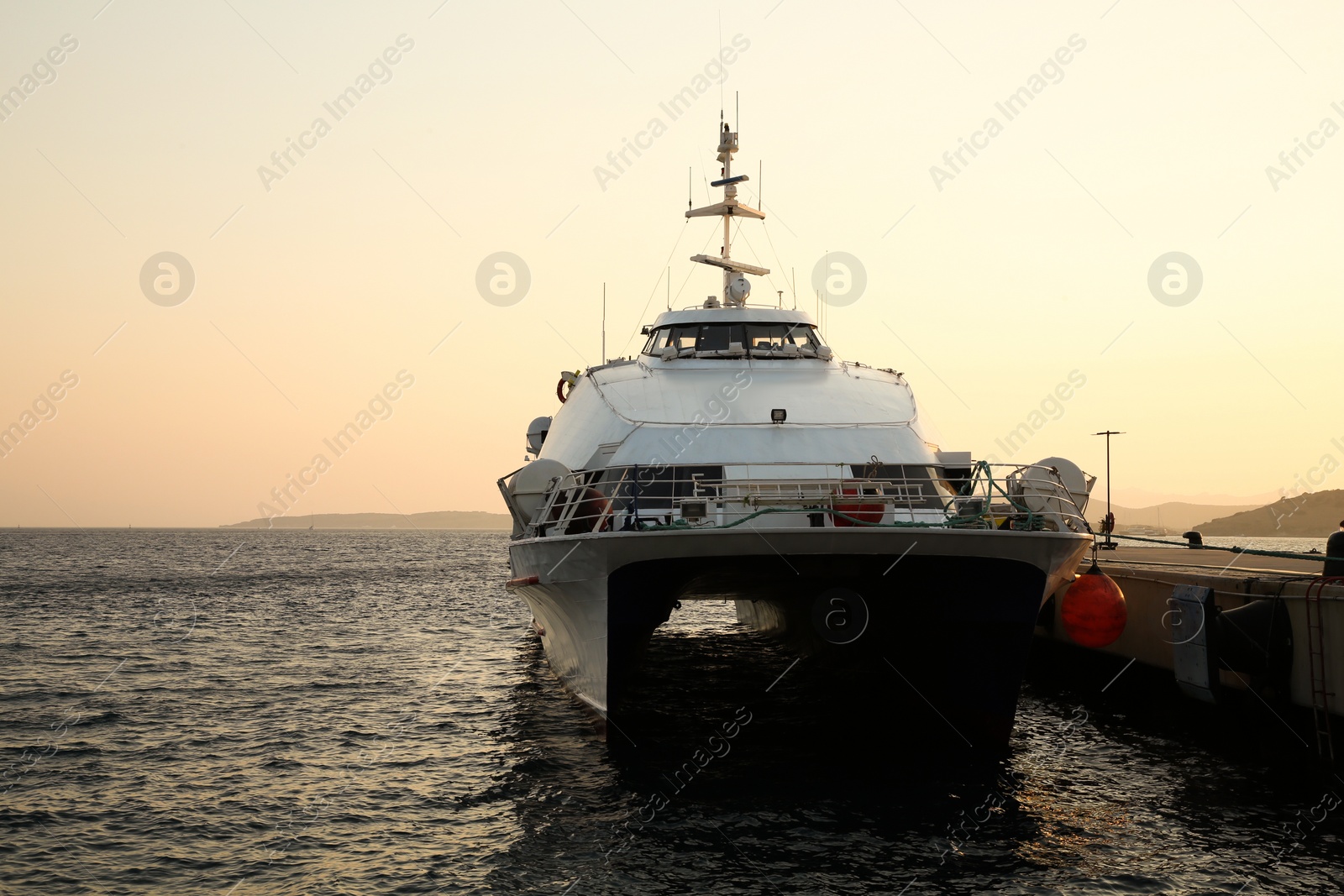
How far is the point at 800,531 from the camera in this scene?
13898 mm

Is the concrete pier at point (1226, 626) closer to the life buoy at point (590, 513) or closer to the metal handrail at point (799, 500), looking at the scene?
the metal handrail at point (799, 500)

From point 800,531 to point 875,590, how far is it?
2.68 metres

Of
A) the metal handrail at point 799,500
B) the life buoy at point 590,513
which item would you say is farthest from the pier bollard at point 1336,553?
the life buoy at point 590,513

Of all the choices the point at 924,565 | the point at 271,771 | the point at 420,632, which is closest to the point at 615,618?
the point at 924,565

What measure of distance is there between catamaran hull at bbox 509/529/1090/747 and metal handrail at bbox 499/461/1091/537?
0.39m

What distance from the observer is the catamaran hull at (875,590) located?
14.2 metres

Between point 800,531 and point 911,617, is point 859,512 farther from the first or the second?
point 911,617

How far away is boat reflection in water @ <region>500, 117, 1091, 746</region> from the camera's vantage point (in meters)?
14.6

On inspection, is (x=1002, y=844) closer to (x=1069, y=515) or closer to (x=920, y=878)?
(x=920, y=878)

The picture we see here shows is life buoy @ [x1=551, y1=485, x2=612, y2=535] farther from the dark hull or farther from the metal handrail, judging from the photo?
the dark hull

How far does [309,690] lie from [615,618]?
34.3ft

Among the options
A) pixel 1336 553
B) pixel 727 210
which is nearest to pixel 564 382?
pixel 727 210

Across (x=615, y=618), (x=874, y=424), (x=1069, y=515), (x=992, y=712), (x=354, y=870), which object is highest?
(x=874, y=424)

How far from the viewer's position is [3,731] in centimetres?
1858
